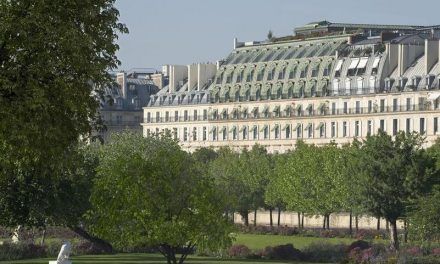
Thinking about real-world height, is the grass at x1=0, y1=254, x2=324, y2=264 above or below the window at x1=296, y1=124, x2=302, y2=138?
below

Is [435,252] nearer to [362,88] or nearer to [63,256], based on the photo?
[63,256]

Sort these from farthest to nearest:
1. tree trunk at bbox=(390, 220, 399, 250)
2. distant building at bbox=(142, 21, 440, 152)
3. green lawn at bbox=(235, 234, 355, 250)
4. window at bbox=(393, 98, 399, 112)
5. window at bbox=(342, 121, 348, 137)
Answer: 1. window at bbox=(342, 121, 348, 137)
2. window at bbox=(393, 98, 399, 112)
3. distant building at bbox=(142, 21, 440, 152)
4. green lawn at bbox=(235, 234, 355, 250)
5. tree trunk at bbox=(390, 220, 399, 250)

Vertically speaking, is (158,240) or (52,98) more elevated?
(52,98)

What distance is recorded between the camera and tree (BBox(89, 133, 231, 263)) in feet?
231

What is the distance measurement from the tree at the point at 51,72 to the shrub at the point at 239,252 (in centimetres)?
4422

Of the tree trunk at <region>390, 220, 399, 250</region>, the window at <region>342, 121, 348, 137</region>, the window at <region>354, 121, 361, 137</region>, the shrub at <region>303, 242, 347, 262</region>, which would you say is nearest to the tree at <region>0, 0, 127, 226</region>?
the shrub at <region>303, 242, 347, 262</region>

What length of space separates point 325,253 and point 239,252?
4384mm

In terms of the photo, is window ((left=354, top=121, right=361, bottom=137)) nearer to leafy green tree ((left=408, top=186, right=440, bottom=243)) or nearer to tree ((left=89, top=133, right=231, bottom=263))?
leafy green tree ((left=408, top=186, right=440, bottom=243))

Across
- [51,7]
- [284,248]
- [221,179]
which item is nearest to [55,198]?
[284,248]

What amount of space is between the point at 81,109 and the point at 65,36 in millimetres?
2661

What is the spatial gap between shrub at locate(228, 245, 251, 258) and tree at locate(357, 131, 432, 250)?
1495 cm

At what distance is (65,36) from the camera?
132 ft

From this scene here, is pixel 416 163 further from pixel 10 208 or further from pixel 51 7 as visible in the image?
pixel 51 7

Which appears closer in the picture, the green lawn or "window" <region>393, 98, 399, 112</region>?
the green lawn
